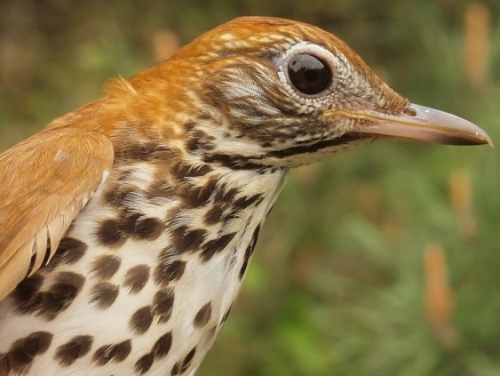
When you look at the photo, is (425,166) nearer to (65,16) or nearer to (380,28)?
(380,28)

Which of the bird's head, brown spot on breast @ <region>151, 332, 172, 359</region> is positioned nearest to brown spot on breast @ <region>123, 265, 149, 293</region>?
brown spot on breast @ <region>151, 332, 172, 359</region>

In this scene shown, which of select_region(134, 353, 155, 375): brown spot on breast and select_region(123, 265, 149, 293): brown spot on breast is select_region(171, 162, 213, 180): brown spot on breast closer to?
select_region(123, 265, 149, 293): brown spot on breast

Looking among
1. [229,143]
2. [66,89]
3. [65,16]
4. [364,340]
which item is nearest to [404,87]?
[364,340]

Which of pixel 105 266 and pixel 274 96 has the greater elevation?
pixel 274 96

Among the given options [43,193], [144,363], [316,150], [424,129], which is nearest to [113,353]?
[144,363]

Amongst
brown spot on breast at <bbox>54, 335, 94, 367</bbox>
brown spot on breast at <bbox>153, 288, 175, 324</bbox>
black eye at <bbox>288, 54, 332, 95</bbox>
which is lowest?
brown spot on breast at <bbox>54, 335, 94, 367</bbox>

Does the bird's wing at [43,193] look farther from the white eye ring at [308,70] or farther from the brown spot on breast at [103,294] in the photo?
the white eye ring at [308,70]

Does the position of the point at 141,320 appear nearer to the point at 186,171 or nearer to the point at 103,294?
the point at 103,294
